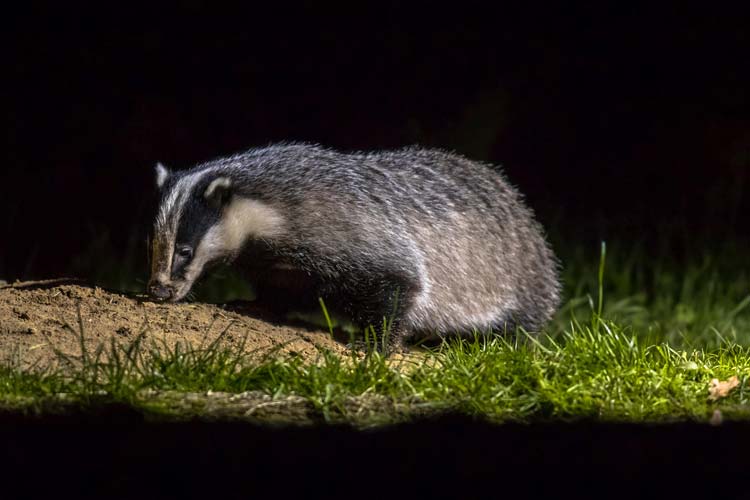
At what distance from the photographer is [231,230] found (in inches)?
201

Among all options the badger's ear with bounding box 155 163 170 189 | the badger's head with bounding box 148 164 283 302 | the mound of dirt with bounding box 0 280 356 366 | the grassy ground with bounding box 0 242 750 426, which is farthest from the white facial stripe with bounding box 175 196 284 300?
the grassy ground with bounding box 0 242 750 426

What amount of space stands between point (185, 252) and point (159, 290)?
0.21 meters

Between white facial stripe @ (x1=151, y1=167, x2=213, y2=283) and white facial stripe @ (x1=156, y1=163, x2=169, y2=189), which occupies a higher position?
white facial stripe @ (x1=156, y1=163, x2=169, y2=189)

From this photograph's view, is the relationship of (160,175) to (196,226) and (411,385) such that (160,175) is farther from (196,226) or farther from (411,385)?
(411,385)

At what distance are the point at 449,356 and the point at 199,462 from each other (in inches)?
64.8

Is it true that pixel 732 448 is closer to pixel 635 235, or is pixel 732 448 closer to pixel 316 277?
pixel 316 277

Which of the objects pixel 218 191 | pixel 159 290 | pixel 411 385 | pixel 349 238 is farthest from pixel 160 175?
pixel 411 385

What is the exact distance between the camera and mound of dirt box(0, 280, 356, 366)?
427 cm

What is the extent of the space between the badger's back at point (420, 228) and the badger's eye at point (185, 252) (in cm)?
44

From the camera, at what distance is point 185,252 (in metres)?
4.94

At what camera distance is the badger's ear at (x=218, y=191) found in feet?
16.4

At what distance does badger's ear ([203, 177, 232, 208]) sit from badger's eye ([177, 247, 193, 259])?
24 centimetres

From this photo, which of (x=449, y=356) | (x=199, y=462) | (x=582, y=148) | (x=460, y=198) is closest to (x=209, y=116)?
(x=582, y=148)

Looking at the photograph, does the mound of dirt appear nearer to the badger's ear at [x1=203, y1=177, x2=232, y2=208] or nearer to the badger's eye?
the badger's eye
